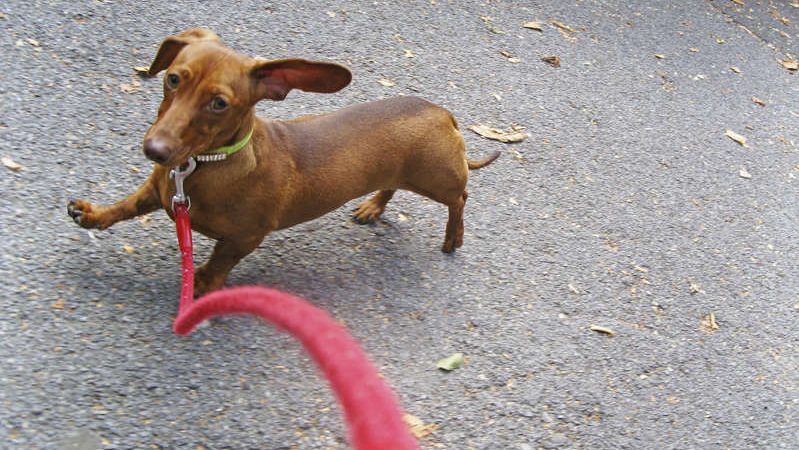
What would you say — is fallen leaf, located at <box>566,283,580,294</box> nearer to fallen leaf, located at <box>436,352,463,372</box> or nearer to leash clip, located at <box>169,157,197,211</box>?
fallen leaf, located at <box>436,352,463,372</box>

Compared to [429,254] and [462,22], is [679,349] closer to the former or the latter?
[429,254]

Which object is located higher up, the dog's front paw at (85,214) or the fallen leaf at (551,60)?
the dog's front paw at (85,214)

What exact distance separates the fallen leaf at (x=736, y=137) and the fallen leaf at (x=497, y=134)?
1958 mm

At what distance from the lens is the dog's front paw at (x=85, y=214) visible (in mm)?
2756

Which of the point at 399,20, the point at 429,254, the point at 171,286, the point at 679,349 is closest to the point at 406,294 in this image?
the point at 429,254

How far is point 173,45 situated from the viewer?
2.58 meters

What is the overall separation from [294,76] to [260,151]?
343 mm

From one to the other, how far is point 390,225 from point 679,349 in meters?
1.45

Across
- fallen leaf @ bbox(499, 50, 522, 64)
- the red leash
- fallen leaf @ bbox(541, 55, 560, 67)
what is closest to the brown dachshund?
the red leash

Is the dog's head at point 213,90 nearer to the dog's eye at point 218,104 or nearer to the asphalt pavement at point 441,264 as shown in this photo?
the dog's eye at point 218,104

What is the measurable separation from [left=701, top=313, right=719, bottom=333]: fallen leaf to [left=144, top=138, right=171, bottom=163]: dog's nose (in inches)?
108

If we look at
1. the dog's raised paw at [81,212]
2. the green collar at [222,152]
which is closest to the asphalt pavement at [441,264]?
the dog's raised paw at [81,212]

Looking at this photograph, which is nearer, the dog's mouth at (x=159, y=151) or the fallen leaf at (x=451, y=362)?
the dog's mouth at (x=159, y=151)

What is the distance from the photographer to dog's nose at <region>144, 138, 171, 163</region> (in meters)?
2.18
